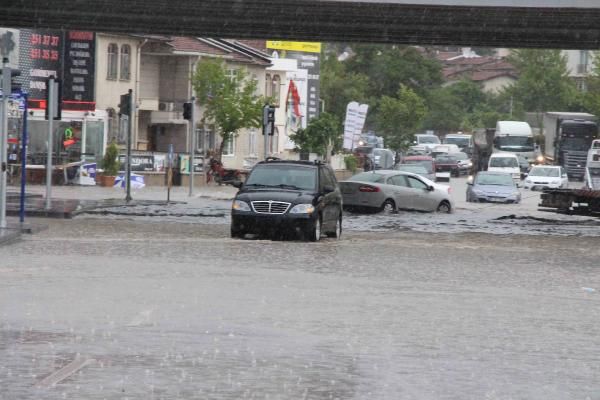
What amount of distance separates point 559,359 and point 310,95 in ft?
282

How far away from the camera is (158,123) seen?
7462cm

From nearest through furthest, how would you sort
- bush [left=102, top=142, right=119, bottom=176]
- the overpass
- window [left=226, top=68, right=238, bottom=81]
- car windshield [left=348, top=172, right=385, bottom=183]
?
1. the overpass
2. car windshield [left=348, top=172, right=385, bottom=183]
3. bush [left=102, top=142, right=119, bottom=176]
4. window [left=226, top=68, right=238, bottom=81]

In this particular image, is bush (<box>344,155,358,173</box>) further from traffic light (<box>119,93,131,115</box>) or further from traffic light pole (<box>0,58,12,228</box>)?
traffic light pole (<box>0,58,12,228</box>)

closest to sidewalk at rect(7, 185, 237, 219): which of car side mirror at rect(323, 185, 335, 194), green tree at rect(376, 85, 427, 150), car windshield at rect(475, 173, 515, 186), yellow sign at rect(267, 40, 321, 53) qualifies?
car side mirror at rect(323, 185, 335, 194)

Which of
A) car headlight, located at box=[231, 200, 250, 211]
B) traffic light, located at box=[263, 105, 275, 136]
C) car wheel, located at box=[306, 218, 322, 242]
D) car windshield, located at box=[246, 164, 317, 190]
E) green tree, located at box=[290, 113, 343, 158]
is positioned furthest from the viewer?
green tree, located at box=[290, 113, 343, 158]

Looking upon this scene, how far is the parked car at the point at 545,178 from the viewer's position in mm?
72625

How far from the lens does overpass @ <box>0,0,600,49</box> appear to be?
31.7 meters

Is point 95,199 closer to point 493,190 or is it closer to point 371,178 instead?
point 371,178

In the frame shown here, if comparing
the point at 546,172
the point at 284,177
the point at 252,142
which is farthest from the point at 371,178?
the point at 252,142

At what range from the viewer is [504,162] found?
82750mm

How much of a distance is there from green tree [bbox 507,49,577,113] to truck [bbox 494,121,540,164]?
45941 millimetres

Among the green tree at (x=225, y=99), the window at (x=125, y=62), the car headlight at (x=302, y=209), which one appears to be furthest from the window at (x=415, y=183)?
the green tree at (x=225, y=99)

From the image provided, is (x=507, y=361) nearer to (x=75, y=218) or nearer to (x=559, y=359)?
(x=559, y=359)

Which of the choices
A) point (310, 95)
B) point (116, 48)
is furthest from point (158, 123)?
point (310, 95)
